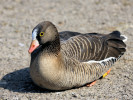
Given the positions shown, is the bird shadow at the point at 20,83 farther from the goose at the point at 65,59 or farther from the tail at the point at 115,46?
the tail at the point at 115,46

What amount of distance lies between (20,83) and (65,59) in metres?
1.40

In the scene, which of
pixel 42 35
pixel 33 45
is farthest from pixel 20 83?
pixel 42 35

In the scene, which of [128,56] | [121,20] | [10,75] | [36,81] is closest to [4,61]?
[10,75]

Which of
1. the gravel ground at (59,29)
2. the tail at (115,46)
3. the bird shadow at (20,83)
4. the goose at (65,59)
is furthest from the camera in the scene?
the tail at (115,46)

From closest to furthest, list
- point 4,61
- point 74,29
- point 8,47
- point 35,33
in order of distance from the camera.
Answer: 1. point 35,33
2. point 4,61
3. point 8,47
4. point 74,29

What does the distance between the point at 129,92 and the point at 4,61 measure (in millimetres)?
3642

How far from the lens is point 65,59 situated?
6148 mm

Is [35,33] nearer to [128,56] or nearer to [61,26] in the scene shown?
[128,56]

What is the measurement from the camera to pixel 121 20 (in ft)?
34.6

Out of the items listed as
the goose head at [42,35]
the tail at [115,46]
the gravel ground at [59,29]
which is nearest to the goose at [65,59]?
the goose head at [42,35]

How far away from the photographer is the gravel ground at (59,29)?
6.15 meters

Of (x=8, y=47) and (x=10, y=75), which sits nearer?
(x=10, y=75)

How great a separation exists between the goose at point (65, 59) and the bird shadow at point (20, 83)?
346 mm

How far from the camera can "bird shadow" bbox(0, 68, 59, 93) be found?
6355 millimetres
